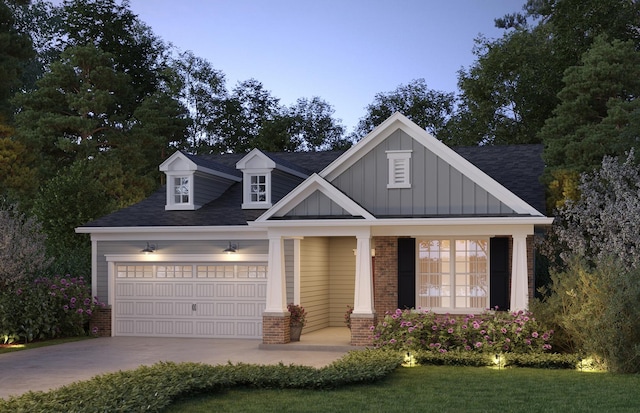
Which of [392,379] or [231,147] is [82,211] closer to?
[231,147]

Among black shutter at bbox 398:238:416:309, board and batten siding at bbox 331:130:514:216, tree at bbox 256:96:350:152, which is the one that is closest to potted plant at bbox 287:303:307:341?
black shutter at bbox 398:238:416:309

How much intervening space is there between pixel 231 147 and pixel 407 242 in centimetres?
2391

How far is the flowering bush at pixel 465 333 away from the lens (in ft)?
56.4

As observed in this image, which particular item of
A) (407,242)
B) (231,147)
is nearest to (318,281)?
(407,242)

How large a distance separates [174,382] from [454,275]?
9274mm

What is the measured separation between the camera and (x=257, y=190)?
940 inches

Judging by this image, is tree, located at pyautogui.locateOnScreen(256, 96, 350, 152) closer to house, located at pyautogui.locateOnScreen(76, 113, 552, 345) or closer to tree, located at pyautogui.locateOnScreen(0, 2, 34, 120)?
tree, located at pyautogui.locateOnScreen(0, 2, 34, 120)

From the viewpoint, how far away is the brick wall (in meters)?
21.0

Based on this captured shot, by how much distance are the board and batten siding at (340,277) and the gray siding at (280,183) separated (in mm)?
1967

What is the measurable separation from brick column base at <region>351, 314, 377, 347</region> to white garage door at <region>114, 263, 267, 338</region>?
359 cm

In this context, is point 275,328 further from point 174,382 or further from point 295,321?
point 174,382

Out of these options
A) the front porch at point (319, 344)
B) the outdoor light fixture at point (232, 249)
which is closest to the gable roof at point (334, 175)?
the outdoor light fixture at point (232, 249)

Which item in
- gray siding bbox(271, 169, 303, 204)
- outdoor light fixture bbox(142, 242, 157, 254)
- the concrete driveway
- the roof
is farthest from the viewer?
gray siding bbox(271, 169, 303, 204)

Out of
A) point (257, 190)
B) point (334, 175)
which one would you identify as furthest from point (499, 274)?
point (257, 190)
